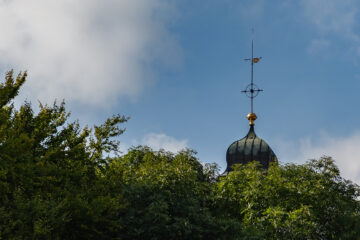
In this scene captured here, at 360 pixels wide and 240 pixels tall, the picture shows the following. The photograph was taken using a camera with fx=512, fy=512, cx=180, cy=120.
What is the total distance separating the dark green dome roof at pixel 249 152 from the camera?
41.6 meters

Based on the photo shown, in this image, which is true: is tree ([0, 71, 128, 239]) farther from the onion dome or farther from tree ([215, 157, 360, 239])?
the onion dome

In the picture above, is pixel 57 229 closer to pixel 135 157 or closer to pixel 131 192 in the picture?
pixel 131 192

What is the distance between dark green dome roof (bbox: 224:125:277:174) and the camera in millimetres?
41625

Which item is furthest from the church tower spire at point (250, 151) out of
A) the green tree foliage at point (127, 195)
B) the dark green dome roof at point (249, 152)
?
the green tree foliage at point (127, 195)

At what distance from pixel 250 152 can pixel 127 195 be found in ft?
72.6

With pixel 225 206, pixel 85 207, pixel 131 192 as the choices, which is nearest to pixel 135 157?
pixel 225 206

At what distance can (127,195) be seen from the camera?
2128 centimetres

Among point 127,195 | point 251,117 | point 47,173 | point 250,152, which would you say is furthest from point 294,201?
point 251,117

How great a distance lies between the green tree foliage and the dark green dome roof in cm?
1312

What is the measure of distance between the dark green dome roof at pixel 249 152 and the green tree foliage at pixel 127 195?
43.1 feet

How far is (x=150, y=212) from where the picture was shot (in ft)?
65.7

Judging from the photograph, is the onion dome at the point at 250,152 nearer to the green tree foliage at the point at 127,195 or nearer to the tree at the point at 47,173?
the green tree foliage at the point at 127,195

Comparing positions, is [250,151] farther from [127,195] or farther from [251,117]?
[127,195]

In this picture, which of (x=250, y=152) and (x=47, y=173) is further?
(x=250, y=152)
